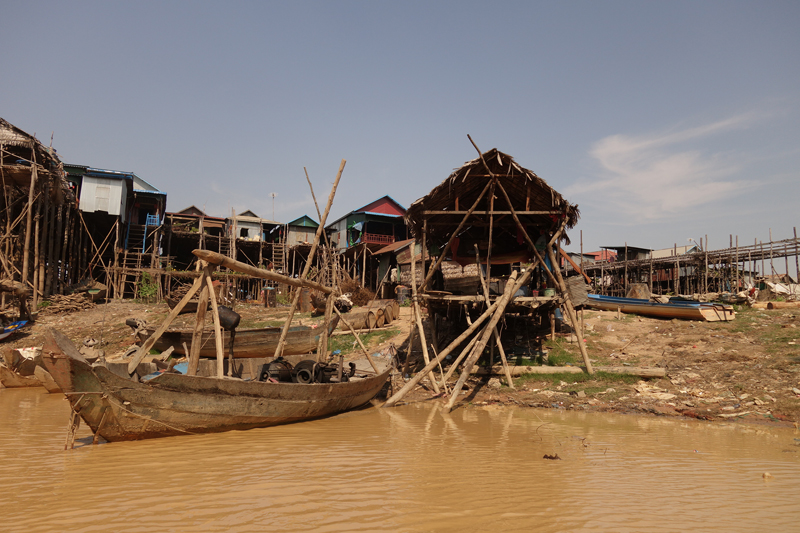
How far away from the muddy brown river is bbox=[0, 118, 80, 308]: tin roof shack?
588 inches

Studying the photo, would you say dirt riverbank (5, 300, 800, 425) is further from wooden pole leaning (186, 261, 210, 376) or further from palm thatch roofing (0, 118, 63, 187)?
palm thatch roofing (0, 118, 63, 187)

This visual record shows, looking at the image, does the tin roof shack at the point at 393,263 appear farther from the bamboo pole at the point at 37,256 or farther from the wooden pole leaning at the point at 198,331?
the wooden pole leaning at the point at 198,331

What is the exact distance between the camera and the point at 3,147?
1870cm

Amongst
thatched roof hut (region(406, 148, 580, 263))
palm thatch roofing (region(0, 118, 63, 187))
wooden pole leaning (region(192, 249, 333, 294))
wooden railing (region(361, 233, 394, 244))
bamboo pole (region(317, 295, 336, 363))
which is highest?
palm thatch roofing (region(0, 118, 63, 187))

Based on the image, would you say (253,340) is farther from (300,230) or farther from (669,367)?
(300,230)

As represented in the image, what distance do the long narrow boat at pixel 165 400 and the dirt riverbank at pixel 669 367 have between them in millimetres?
3540

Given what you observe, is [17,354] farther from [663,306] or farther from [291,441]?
[663,306]

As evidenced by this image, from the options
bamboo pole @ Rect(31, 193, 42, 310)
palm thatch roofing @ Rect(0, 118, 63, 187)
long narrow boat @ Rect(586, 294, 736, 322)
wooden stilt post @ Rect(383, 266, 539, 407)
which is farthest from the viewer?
bamboo pole @ Rect(31, 193, 42, 310)

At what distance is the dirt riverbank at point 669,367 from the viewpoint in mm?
8289

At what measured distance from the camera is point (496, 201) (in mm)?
12336

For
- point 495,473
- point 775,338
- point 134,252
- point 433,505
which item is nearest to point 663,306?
point 775,338

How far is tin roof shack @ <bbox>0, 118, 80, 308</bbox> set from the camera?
59.1 ft

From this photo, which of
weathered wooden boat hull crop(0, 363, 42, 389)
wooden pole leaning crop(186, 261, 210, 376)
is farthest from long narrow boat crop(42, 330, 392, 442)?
weathered wooden boat hull crop(0, 363, 42, 389)

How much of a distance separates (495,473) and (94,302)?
23100mm
